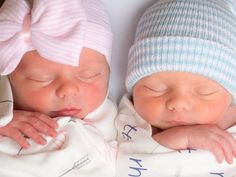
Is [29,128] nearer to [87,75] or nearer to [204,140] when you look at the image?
[87,75]

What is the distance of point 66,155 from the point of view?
130 cm

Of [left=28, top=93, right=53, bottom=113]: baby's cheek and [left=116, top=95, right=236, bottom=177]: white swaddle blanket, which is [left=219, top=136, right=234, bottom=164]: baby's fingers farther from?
[left=28, top=93, right=53, bottom=113]: baby's cheek

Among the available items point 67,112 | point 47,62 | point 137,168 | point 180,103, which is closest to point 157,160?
point 137,168

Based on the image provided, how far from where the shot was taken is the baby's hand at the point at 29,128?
4.27ft

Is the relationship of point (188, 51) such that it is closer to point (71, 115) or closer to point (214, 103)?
point (214, 103)

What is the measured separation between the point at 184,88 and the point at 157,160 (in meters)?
0.20

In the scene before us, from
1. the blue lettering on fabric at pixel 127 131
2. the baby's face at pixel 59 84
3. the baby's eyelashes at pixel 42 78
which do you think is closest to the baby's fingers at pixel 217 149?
the blue lettering on fabric at pixel 127 131

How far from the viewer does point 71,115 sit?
4.55 feet

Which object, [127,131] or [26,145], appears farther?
[127,131]

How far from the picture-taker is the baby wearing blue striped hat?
1301mm

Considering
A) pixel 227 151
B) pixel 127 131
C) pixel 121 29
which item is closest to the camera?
pixel 227 151

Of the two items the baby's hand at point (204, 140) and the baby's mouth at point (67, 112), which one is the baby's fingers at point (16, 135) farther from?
the baby's hand at point (204, 140)

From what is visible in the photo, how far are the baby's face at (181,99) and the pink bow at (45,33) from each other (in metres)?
0.22

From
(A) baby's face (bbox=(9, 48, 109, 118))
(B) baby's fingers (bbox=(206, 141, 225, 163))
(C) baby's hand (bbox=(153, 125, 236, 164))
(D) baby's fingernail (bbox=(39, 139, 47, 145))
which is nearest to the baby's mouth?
(A) baby's face (bbox=(9, 48, 109, 118))
